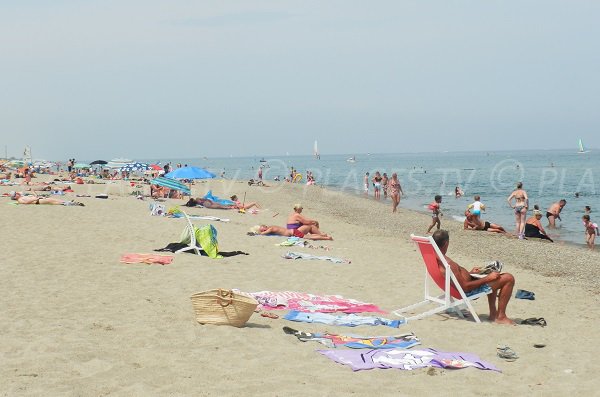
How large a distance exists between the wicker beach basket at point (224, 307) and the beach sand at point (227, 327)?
0.16m

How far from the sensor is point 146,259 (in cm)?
952

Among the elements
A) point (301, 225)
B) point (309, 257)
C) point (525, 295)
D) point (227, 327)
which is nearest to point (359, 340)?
point (227, 327)

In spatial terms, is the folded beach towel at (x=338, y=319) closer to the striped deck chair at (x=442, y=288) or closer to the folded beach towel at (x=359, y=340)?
the striped deck chair at (x=442, y=288)

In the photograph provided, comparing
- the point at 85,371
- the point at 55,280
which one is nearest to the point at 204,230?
the point at 55,280

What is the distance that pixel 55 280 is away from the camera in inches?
311

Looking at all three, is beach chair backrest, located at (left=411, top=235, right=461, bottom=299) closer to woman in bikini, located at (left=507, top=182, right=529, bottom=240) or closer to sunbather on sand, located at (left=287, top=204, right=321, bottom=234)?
sunbather on sand, located at (left=287, top=204, right=321, bottom=234)

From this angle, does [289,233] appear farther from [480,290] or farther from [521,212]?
[480,290]

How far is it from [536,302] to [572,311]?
561 mm

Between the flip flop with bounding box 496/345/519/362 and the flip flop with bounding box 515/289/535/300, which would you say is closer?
the flip flop with bounding box 496/345/519/362

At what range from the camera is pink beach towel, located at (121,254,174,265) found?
9.48 meters

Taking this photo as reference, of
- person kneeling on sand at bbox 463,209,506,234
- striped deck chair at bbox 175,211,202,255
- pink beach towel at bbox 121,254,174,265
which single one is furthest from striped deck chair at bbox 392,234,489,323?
person kneeling on sand at bbox 463,209,506,234

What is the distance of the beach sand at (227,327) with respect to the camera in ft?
14.5

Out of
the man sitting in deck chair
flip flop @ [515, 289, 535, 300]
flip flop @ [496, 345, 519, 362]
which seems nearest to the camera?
flip flop @ [496, 345, 519, 362]

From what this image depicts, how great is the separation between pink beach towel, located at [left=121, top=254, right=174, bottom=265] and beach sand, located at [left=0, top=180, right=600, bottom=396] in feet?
0.55
